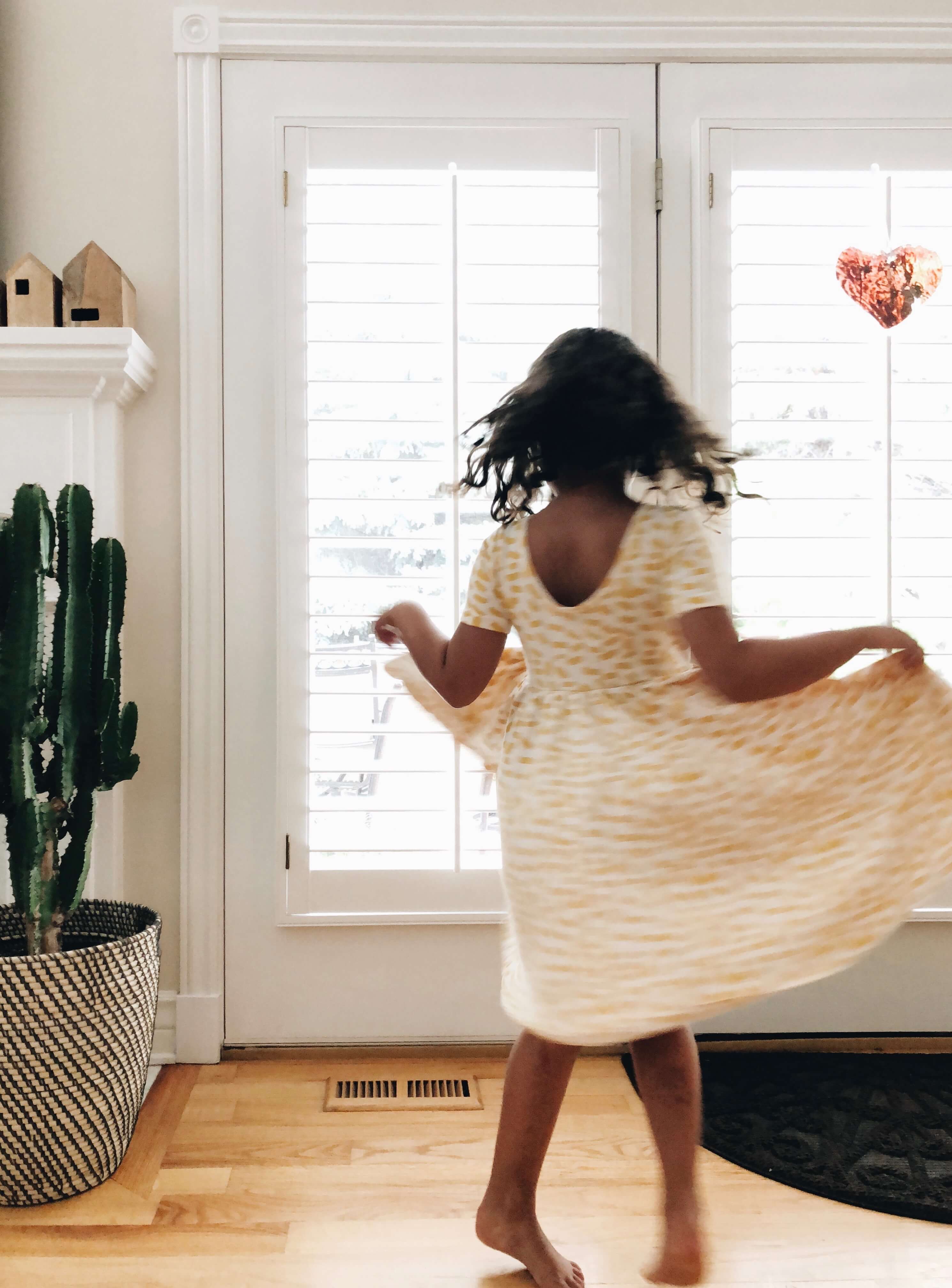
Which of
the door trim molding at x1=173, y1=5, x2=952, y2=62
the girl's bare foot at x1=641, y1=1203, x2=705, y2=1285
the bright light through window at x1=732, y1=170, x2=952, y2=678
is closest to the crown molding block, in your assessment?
the door trim molding at x1=173, y1=5, x2=952, y2=62

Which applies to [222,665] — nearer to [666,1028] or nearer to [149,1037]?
[149,1037]

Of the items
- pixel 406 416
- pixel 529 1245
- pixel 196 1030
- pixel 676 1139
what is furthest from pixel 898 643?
pixel 196 1030

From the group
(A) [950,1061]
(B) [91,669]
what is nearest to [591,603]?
(B) [91,669]

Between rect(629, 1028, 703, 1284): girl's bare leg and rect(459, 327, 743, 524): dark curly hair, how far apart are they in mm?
702

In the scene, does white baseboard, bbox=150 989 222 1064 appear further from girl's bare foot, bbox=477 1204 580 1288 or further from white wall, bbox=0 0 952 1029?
girl's bare foot, bbox=477 1204 580 1288

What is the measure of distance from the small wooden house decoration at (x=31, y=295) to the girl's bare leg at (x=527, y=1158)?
160 cm

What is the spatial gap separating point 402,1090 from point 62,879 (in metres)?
0.80

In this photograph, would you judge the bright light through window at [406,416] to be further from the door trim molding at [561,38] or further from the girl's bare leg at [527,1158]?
the girl's bare leg at [527,1158]

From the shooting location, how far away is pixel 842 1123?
1.84 metres

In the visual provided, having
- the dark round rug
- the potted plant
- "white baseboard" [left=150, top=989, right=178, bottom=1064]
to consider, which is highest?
the potted plant

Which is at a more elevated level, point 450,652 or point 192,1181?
point 450,652

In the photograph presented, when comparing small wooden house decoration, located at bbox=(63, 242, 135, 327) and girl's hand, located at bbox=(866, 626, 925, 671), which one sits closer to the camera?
girl's hand, located at bbox=(866, 626, 925, 671)

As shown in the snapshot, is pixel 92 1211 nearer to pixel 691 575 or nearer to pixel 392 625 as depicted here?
pixel 392 625

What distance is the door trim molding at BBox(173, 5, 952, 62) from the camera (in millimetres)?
2084
